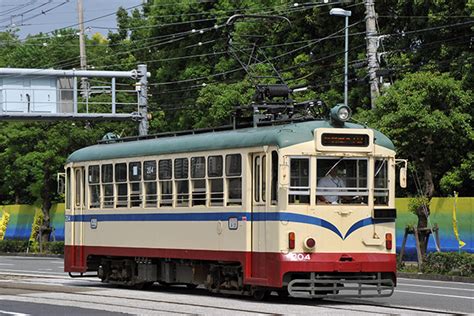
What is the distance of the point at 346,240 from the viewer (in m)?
19.7

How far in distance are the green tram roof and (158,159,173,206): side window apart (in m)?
0.24

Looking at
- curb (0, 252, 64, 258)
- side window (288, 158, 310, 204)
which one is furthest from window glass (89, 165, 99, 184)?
curb (0, 252, 64, 258)

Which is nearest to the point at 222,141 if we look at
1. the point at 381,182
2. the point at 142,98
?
the point at 381,182

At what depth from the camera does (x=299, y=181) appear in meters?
19.6

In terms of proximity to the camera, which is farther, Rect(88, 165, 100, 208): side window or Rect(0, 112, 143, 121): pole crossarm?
Rect(0, 112, 143, 121): pole crossarm

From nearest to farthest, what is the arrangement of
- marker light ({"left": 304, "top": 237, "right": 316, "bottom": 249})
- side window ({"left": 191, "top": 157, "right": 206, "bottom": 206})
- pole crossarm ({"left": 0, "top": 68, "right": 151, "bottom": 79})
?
marker light ({"left": 304, "top": 237, "right": 316, "bottom": 249}) < side window ({"left": 191, "top": 157, "right": 206, "bottom": 206}) < pole crossarm ({"left": 0, "top": 68, "right": 151, "bottom": 79})

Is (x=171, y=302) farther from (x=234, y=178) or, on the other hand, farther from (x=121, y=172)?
(x=121, y=172)

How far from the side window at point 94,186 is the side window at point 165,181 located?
9.38 feet

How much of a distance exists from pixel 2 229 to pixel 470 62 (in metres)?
29.0

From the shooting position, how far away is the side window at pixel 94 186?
25.5 m

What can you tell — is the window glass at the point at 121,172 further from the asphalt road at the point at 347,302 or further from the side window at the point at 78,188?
the asphalt road at the point at 347,302

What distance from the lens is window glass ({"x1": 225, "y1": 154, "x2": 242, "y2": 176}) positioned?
67.5ft

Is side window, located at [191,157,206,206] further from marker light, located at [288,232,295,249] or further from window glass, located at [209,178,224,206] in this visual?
marker light, located at [288,232,295,249]

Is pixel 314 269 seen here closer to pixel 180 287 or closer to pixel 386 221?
pixel 386 221
